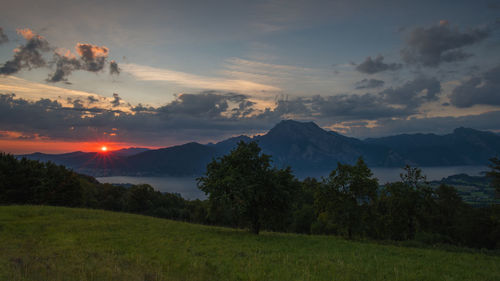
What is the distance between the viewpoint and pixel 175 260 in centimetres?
1541

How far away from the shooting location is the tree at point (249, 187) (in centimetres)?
2638

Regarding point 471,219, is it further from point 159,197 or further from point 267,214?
point 159,197

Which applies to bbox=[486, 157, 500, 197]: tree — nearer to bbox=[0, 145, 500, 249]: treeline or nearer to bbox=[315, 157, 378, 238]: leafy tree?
bbox=[0, 145, 500, 249]: treeline

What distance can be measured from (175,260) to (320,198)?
21.0 meters

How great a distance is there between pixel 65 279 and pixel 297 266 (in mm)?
11543

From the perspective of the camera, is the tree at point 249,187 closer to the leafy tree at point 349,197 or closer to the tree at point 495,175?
the leafy tree at point 349,197

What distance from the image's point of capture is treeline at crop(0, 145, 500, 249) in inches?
1099

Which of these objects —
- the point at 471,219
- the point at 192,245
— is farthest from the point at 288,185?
the point at 471,219

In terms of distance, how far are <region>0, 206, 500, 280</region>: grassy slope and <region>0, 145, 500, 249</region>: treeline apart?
19.6 ft

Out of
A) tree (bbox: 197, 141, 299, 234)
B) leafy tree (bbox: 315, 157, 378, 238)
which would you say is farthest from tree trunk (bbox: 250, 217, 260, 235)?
leafy tree (bbox: 315, 157, 378, 238)

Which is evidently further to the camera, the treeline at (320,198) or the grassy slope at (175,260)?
the treeline at (320,198)

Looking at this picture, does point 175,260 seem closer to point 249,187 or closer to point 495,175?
point 249,187

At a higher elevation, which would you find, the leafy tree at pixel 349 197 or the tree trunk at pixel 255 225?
the leafy tree at pixel 349 197

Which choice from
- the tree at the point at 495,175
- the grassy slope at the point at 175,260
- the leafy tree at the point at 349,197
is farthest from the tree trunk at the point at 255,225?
the tree at the point at 495,175
